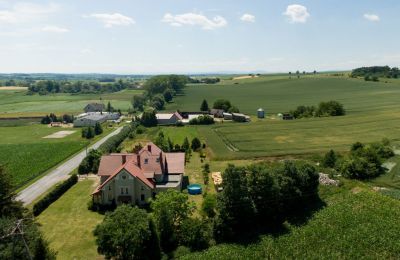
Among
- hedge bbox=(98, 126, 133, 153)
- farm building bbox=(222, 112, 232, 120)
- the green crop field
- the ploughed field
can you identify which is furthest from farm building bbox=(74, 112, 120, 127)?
farm building bbox=(222, 112, 232, 120)

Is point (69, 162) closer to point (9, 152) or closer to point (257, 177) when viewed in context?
point (9, 152)

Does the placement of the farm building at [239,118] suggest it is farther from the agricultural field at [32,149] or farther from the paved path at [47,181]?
the paved path at [47,181]

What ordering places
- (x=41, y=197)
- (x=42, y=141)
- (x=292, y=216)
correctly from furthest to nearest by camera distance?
(x=42, y=141), (x=41, y=197), (x=292, y=216)

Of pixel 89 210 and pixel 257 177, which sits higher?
pixel 257 177

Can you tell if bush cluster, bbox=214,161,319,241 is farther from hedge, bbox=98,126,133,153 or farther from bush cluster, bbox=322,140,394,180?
hedge, bbox=98,126,133,153

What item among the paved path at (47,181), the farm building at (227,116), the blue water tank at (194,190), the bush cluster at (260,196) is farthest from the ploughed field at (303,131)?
the paved path at (47,181)

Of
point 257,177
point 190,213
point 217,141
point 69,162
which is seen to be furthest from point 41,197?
point 217,141
